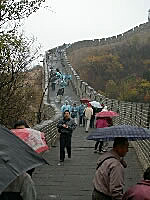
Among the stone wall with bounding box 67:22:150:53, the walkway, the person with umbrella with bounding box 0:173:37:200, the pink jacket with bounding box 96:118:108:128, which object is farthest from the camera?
the stone wall with bounding box 67:22:150:53

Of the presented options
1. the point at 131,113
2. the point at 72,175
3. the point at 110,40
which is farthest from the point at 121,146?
the point at 110,40

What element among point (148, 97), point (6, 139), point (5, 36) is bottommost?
point (148, 97)

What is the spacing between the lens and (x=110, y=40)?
237 feet

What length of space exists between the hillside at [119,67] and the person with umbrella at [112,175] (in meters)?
30.9

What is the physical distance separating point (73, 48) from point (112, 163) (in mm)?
64089

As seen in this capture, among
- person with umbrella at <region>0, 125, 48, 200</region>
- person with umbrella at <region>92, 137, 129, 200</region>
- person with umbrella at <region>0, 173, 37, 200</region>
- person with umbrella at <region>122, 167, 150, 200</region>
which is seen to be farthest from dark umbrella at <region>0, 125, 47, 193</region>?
person with umbrella at <region>92, 137, 129, 200</region>

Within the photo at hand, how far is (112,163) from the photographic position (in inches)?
151

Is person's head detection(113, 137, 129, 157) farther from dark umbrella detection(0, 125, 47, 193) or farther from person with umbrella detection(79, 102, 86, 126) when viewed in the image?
person with umbrella detection(79, 102, 86, 126)

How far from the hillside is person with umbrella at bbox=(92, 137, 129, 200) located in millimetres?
30898

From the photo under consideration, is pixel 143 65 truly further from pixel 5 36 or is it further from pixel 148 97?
pixel 5 36

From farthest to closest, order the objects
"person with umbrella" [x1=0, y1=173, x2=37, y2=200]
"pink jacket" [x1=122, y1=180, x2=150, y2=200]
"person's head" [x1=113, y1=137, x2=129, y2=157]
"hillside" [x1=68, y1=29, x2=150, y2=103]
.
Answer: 1. "hillside" [x1=68, y1=29, x2=150, y2=103]
2. "person's head" [x1=113, y1=137, x2=129, y2=157]
3. "person with umbrella" [x1=0, y1=173, x2=37, y2=200]
4. "pink jacket" [x1=122, y1=180, x2=150, y2=200]

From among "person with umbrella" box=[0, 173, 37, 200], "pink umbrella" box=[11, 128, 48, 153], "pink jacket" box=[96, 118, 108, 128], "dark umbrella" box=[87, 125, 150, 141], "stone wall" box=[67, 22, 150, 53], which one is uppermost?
"stone wall" box=[67, 22, 150, 53]

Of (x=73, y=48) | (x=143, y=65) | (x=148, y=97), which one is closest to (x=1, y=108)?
(x=148, y=97)

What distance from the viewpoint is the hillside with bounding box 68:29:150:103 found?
38.6 metres
